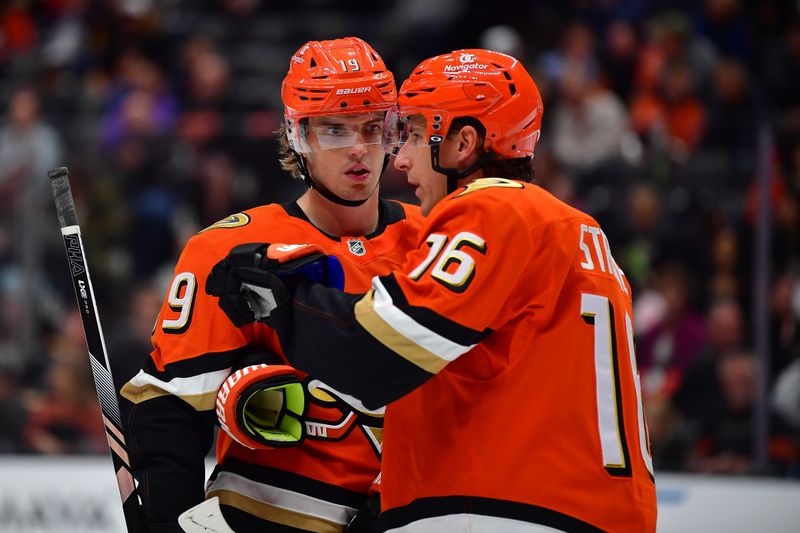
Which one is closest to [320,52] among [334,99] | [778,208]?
[334,99]

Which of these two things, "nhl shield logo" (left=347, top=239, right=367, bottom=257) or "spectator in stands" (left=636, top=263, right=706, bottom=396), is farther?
"spectator in stands" (left=636, top=263, right=706, bottom=396)

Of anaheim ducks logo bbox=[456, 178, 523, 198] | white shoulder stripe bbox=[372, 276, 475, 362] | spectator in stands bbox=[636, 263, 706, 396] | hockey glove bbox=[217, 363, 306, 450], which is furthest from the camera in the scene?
spectator in stands bbox=[636, 263, 706, 396]

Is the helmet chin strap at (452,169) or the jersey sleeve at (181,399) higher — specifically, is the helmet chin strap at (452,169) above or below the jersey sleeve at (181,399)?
above

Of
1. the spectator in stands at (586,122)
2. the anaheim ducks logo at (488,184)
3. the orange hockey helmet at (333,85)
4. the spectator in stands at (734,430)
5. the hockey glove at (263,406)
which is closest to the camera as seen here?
the anaheim ducks logo at (488,184)

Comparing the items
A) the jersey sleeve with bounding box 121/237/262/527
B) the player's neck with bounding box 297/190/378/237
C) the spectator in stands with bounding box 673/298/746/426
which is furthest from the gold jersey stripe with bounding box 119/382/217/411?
the spectator in stands with bounding box 673/298/746/426

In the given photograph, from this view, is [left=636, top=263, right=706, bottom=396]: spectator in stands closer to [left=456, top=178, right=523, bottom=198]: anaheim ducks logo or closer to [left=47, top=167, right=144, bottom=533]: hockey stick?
[left=47, top=167, right=144, bottom=533]: hockey stick

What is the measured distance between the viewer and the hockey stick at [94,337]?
2494 mm

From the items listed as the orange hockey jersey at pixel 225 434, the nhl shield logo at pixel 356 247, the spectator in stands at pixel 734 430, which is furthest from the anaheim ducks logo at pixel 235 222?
the spectator in stands at pixel 734 430

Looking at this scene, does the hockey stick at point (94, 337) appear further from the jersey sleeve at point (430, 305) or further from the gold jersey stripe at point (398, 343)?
the gold jersey stripe at point (398, 343)

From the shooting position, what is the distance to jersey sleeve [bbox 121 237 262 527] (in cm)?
251

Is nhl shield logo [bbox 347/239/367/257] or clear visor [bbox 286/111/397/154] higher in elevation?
clear visor [bbox 286/111/397/154]

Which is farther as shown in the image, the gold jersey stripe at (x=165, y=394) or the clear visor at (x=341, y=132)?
the clear visor at (x=341, y=132)

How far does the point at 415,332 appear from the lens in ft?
6.42

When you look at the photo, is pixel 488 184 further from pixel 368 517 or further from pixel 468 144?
pixel 368 517
